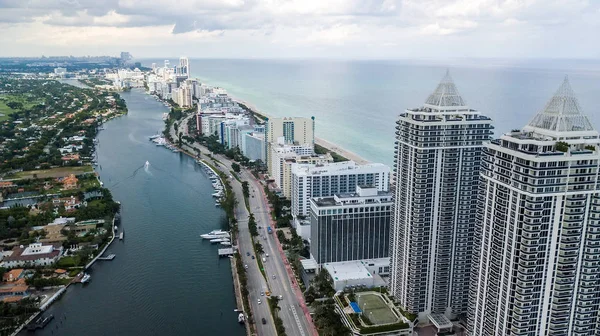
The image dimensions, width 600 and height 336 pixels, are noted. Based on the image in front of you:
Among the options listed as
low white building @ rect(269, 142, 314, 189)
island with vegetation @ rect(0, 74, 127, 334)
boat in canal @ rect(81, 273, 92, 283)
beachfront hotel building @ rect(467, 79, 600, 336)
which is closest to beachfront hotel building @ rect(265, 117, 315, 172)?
low white building @ rect(269, 142, 314, 189)

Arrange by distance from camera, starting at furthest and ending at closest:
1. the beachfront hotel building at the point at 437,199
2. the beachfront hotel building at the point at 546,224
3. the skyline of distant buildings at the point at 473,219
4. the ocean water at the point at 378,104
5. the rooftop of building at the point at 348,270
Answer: the ocean water at the point at 378,104 → the rooftop of building at the point at 348,270 → the beachfront hotel building at the point at 437,199 → the skyline of distant buildings at the point at 473,219 → the beachfront hotel building at the point at 546,224

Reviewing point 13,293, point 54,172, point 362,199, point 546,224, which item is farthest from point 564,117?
point 54,172

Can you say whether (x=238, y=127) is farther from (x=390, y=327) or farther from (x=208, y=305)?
(x=390, y=327)

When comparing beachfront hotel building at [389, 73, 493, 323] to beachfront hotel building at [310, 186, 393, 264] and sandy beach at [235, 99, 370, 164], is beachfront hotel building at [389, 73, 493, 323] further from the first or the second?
sandy beach at [235, 99, 370, 164]

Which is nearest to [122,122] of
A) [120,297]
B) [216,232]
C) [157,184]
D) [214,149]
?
[214,149]

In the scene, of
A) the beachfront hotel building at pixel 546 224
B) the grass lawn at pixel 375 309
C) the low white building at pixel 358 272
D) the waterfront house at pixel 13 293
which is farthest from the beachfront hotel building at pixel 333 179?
the beachfront hotel building at pixel 546 224

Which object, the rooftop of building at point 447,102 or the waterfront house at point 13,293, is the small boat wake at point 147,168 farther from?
the rooftop of building at point 447,102
